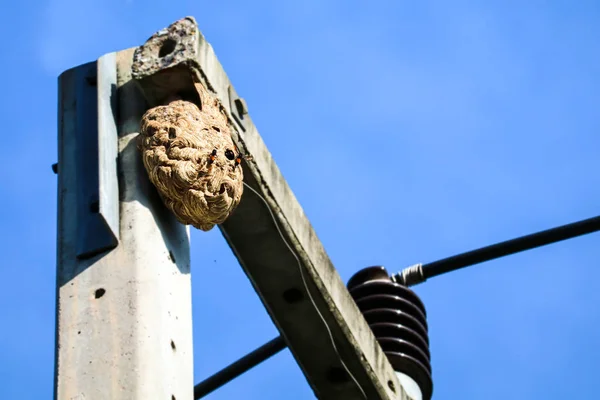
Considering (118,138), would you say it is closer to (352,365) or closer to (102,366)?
(102,366)

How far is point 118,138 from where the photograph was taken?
7031 millimetres

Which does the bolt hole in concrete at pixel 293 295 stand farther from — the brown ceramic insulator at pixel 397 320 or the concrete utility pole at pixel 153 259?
the brown ceramic insulator at pixel 397 320

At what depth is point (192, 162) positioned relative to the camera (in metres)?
6.89

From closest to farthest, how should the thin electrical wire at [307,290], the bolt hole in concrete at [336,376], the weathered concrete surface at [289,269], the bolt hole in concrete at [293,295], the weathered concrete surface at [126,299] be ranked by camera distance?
the weathered concrete surface at [126,299]
the weathered concrete surface at [289,269]
the thin electrical wire at [307,290]
the bolt hole in concrete at [293,295]
the bolt hole in concrete at [336,376]

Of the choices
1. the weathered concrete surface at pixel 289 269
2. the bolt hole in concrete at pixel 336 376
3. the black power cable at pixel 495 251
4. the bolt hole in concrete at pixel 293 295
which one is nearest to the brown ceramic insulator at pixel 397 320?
the black power cable at pixel 495 251

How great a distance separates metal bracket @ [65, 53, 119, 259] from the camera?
6.57 metres

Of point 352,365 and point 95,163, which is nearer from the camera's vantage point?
point 95,163

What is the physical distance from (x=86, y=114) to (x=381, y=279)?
2.61 m

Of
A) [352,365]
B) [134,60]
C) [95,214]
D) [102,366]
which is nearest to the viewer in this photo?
[102,366]

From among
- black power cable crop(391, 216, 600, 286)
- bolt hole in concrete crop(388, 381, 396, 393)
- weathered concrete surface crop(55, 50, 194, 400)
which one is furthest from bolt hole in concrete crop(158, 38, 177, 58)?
black power cable crop(391, 216, 600, 286)

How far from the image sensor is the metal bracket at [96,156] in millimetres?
6566

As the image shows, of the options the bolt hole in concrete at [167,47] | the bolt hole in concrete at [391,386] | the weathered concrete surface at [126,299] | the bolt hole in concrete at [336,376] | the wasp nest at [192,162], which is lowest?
the bolt hole in concrete at [391,386]

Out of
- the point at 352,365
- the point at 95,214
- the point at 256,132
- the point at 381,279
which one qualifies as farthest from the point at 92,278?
the point at 381,279

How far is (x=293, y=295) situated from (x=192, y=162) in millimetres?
1248
